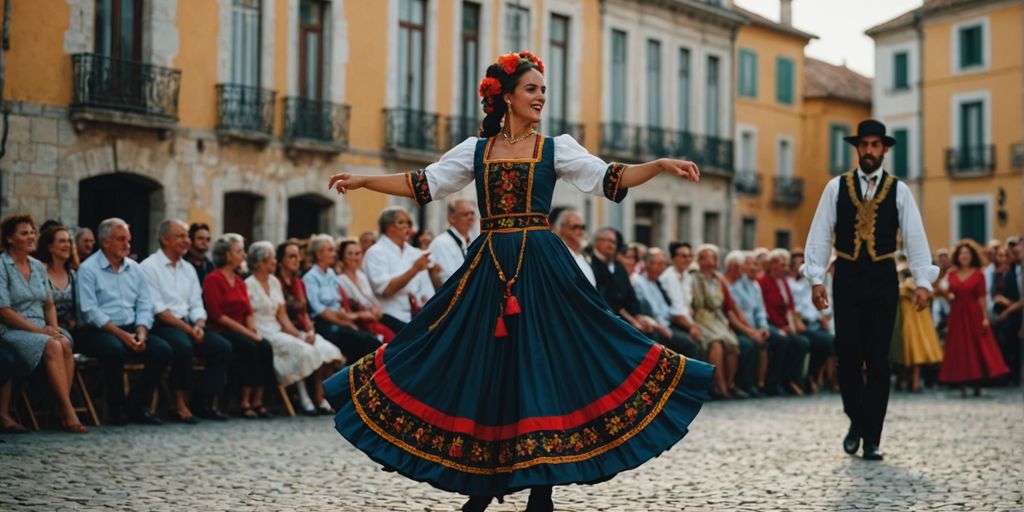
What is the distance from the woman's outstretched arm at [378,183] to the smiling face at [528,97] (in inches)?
24.8

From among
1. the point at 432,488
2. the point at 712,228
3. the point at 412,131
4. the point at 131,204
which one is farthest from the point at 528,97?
the point at 712,228

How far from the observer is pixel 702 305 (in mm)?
16469

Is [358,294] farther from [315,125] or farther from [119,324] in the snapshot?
[315,125]

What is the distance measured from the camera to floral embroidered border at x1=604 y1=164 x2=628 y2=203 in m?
6.27

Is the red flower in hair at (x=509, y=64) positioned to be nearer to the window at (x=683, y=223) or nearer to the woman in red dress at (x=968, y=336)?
the woman in red dress at (x=968, y=336)

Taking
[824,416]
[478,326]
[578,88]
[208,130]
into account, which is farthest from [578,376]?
[578,88]

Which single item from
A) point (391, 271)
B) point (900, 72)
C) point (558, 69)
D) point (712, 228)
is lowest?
point (391, 271)

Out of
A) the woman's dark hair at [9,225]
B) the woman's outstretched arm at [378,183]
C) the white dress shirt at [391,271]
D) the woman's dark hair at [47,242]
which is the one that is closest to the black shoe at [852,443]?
the woman's outstretched arm at [378,183]

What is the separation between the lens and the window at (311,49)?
81.5 feet

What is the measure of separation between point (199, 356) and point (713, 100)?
87.3ft

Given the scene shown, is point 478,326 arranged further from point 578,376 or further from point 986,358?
point 986,358

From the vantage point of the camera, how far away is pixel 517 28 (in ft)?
96.3

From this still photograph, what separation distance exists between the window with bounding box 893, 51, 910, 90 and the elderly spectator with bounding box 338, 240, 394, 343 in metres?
35.8

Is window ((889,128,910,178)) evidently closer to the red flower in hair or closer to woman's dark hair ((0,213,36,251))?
woman's dark hair ((0,213,36,251))
